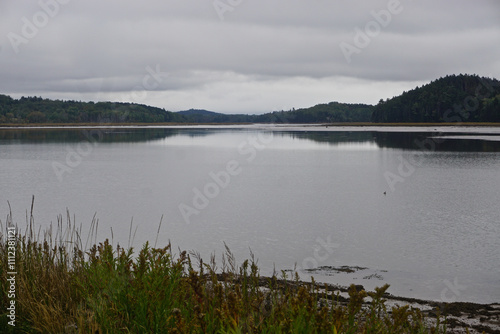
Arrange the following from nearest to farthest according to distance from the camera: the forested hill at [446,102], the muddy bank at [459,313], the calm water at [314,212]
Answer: the muddy bank at [459,313] → the calm water at [314,212] → the forested hill at [446,102]

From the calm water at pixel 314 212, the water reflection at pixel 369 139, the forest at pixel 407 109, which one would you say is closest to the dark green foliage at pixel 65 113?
the forest at pixel 407 109

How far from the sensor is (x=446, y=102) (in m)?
155

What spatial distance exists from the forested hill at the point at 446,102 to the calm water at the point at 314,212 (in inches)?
4736

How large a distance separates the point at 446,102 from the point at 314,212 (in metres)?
151

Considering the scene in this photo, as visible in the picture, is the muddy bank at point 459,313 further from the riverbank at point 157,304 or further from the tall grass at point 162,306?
the tall grass at point 162,306

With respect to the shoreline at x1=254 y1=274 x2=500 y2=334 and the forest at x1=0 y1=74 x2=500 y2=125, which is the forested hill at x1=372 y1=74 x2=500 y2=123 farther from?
the shoreline at x1=254 y1=274 x2=500 y2=334

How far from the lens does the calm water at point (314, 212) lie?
11320 millimetres

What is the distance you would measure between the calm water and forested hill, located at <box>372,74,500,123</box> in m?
120

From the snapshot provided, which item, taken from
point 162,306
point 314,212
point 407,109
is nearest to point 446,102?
point 407,109

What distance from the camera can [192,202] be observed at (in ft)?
67.7

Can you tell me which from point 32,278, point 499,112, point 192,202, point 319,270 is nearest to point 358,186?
point 192,202

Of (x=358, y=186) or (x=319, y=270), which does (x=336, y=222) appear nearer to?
(x=319, y=270)

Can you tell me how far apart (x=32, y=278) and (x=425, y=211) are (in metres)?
14.7

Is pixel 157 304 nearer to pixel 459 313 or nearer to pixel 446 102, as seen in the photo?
pixel 459 313
